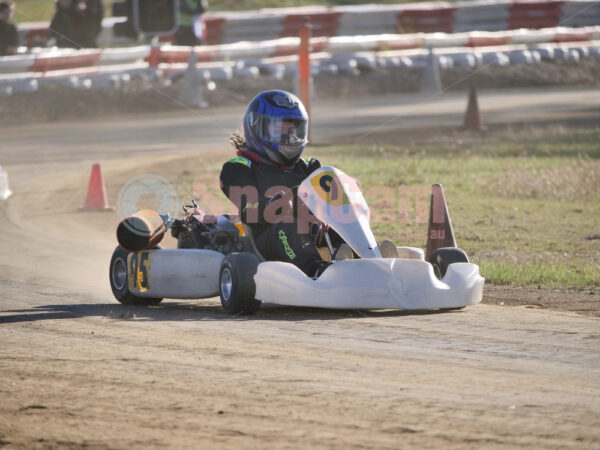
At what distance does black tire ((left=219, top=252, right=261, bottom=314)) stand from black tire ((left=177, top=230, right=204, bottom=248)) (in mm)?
881

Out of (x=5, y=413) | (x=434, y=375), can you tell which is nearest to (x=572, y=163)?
(x=434, y=375)

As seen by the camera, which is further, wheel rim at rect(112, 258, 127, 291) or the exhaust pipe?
wheel rim at rect(112, 258, 127, 291)

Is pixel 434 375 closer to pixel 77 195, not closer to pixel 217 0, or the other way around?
pixel 77 195

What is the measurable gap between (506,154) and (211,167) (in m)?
4.38

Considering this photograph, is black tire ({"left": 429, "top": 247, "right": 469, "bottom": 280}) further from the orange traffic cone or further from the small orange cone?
the small orange cone

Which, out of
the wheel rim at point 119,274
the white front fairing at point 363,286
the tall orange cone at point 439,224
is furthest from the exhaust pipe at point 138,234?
the tall orange cone at point 439,224

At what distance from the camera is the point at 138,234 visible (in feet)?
25.4

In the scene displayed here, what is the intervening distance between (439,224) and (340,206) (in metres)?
1.88

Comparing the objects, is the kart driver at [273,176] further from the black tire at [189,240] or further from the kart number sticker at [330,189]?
the black tire at [189,240]

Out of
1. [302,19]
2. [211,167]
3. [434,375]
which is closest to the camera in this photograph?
[434,375]

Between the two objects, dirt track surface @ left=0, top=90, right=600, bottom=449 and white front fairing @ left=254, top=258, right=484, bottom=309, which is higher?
white front fairing @ left=254, top=258, right=484, bottom=309

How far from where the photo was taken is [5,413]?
454 cm

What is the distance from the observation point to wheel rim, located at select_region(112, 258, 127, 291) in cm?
786

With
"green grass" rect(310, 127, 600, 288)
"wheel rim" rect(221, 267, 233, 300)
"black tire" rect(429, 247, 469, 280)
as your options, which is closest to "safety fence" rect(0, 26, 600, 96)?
"green grass" rect(310, 127, 600, 288)
